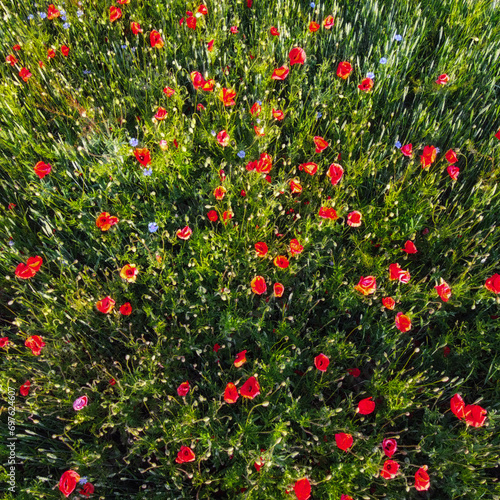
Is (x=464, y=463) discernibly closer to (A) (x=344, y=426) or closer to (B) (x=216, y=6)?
(A) (x=344, y=426)

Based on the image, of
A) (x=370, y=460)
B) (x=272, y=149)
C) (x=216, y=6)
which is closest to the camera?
(x=370, y=460)

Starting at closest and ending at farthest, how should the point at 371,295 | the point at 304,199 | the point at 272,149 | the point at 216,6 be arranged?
the point at 371,295 → the point at 304,199 → the point at 272,149 → the point at 216,6

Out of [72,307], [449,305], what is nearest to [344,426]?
[449,305]

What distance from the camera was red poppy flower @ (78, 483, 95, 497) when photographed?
1819mm

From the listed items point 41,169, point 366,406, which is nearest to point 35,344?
point 41,169

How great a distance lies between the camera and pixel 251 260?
243 cm

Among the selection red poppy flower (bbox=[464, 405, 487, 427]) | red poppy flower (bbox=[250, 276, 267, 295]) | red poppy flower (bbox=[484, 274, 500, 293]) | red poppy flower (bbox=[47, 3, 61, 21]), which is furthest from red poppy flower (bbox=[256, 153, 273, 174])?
red poppy flower (bbox=[47, 3, 61, 21])

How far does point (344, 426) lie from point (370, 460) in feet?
0.71

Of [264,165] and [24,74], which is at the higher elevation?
[24,74]

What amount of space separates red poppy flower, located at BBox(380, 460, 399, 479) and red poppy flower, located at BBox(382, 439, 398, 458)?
0.18 feet

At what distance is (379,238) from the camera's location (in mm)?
2545

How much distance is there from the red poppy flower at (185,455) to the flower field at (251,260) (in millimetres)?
15

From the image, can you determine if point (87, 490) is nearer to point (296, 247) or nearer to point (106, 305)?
point (106, 305)

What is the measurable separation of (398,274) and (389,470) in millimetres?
1021
